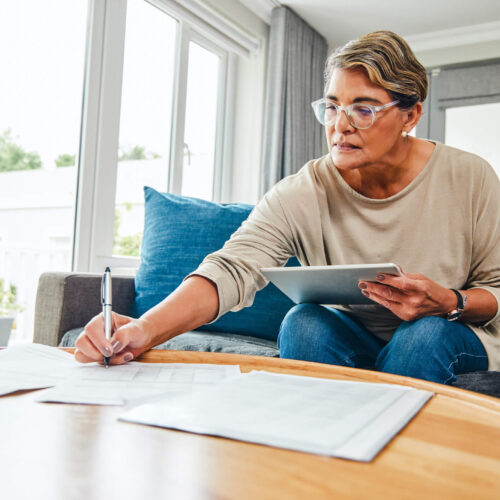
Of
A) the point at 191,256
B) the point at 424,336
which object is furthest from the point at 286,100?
the point at 424,336

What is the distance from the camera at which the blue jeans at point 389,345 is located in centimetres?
101

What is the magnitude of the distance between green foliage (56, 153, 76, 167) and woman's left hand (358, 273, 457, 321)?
5.82 ft

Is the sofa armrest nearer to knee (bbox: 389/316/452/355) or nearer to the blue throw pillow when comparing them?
the blue throw pillow

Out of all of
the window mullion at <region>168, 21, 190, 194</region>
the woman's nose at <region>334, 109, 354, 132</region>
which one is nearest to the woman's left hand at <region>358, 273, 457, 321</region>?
the woman's nose at <region>334, 109, 354, 132</region>

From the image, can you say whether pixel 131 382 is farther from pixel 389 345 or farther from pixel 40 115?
pixel 40 115

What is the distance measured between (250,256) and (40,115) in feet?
5.22

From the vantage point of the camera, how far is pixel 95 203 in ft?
8.01

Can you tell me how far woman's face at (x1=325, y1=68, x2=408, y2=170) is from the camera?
1.23 m

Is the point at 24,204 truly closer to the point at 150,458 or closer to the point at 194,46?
the point at 194,46

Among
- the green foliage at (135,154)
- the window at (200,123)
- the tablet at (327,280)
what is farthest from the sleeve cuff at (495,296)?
the window at (200,123)

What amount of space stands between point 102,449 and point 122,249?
7.55 ft

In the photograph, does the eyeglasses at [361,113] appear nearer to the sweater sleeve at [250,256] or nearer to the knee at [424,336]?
the sweater sleeve at [250,256]

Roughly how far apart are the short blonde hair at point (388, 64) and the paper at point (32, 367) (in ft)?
2.85

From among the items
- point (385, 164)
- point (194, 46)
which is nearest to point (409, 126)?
point (385, 164)
